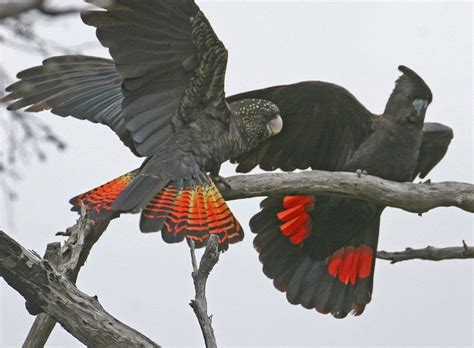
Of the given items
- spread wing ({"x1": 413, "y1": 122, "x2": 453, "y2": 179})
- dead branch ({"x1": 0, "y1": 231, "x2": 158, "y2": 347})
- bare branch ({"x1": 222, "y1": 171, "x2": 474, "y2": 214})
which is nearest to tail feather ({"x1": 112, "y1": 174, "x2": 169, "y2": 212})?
bare branch ({"x1": 222, "y1": 171, "x2": 474, "y2": 214})

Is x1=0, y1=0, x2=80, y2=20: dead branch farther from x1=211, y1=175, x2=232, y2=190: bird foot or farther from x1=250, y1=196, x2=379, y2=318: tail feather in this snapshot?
x1=250, y1=196, x2=379, y2=318: tail feather

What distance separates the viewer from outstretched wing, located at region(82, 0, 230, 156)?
428cm

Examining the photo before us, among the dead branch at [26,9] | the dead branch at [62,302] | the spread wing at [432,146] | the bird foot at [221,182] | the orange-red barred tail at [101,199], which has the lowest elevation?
the dead branch at [26,9]

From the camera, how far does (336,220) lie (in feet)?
18.7

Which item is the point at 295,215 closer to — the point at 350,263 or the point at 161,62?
the point at 350,263

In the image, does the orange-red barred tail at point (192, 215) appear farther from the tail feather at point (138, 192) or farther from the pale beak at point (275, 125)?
the pale beak at point (275, 125)

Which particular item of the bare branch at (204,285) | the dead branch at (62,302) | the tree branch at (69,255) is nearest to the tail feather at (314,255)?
the tree branch at (69,255)

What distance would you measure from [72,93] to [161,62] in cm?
98

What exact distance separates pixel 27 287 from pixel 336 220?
2.65m

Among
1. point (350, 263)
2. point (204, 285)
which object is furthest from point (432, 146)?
point (204, 285)

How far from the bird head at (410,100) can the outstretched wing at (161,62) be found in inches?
55.0

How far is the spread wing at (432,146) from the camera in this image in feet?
19.2

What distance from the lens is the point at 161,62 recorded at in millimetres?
4434

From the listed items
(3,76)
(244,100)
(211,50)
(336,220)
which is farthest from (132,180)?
(3,76)
